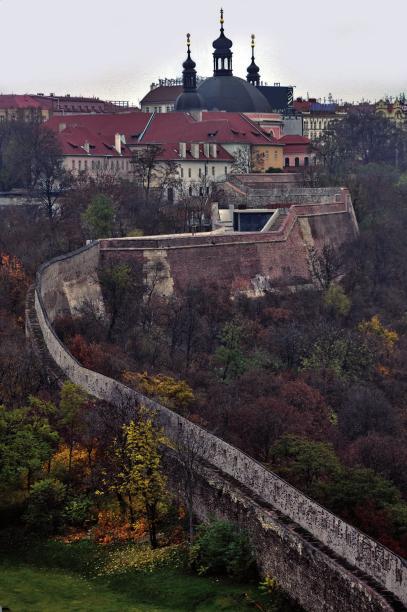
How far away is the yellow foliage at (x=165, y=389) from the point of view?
1282 inches

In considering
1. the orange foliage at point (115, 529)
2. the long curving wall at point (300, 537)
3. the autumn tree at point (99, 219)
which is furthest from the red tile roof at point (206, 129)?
the orange foliage at point (115, 529)

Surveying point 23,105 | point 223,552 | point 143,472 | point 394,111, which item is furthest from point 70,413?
point 394,111

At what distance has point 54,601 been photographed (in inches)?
893

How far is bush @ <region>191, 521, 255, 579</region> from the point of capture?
917 inches

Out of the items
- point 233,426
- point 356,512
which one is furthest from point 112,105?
point 356,512

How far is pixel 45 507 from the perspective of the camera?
26.4 meters

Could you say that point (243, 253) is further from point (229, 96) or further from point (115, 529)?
point (229, 96)

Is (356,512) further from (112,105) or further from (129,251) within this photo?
(112,105)

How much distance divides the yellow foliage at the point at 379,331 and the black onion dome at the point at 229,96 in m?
30.7

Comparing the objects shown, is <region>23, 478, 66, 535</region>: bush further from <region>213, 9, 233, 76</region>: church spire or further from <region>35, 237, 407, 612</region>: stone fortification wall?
<region>213, 9, 233, 76</region>: church spire

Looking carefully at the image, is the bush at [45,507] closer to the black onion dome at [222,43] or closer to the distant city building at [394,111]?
the black onion dome at [222,43]

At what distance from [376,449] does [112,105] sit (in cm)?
7872

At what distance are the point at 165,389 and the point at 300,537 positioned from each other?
11560mm

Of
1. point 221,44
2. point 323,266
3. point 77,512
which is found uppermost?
point 221,44
